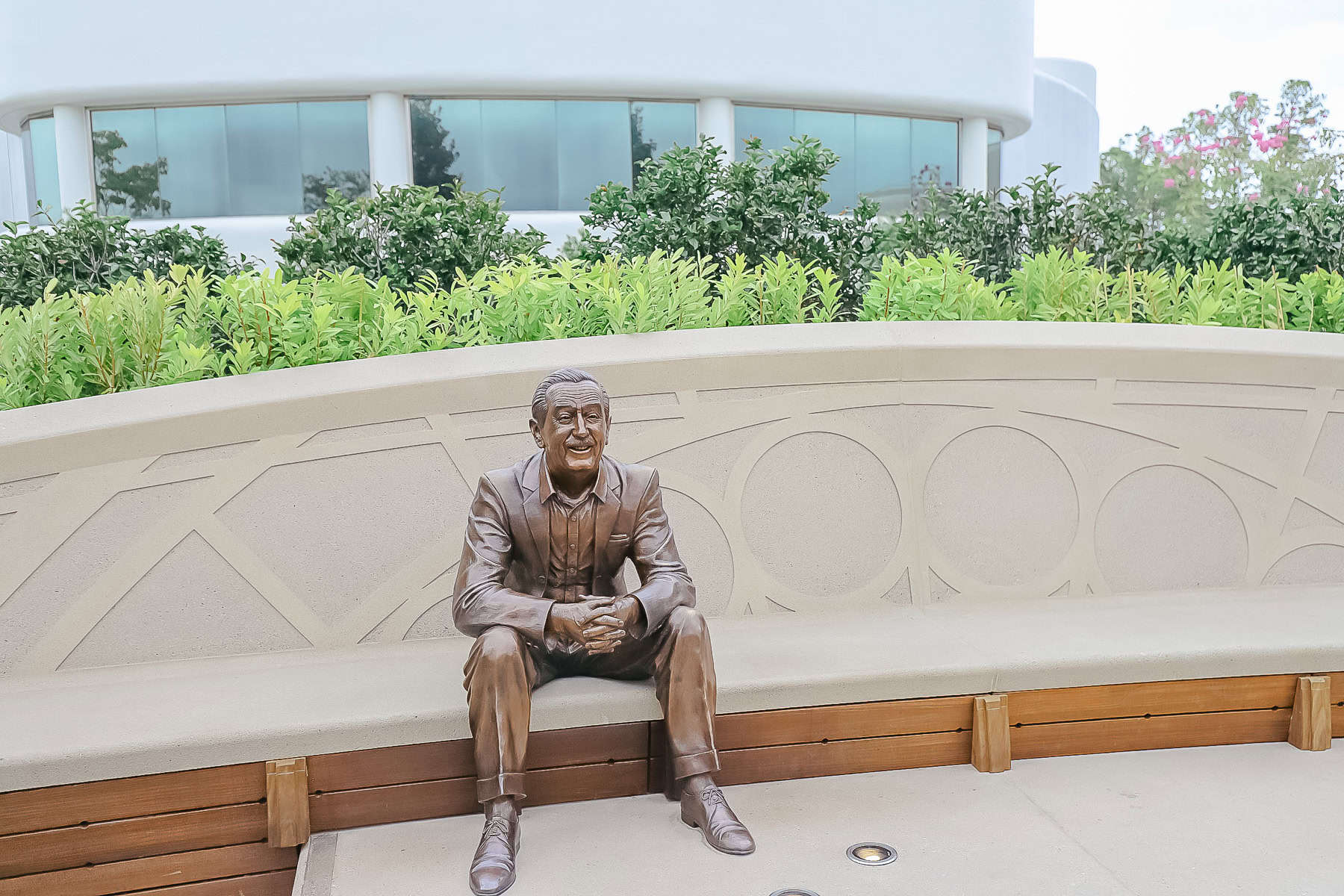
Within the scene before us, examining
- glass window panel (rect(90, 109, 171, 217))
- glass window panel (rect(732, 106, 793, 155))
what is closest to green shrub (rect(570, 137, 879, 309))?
glass window panel (rect(732, 106, 793, 155))

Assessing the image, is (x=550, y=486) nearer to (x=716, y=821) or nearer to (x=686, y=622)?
(x=686, y=622)

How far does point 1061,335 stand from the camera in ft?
15.5

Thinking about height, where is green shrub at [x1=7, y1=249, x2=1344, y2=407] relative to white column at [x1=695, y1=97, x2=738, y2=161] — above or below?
below

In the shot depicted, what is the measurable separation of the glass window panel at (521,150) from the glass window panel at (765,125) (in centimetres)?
237

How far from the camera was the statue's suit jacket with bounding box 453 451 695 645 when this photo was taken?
322 centimetres

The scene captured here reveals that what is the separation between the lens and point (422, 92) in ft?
→ 40.6

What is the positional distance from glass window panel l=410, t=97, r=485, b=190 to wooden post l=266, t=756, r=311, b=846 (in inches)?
408

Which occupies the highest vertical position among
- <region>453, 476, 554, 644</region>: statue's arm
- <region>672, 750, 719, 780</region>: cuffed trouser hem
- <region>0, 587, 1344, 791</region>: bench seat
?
<region>453, 476, 554, 644</region>: statue's arm

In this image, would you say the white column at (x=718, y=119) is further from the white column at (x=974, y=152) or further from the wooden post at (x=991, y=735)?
the wooden post at (x=991, y=735)

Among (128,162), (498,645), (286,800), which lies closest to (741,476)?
(498,645)

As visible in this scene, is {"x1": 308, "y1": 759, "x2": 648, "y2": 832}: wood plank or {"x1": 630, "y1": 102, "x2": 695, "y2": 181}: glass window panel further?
{"x1": 630, "y1": 102, "x2": 695, "y2": 181}: glass window panel

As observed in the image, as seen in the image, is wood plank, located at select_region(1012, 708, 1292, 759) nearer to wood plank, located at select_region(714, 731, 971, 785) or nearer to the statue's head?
wood plank, located at select_region(714, 731, 971, 785)

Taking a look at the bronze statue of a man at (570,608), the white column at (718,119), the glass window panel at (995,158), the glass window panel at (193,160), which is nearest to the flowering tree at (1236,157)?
the glass window panel at (995,158)

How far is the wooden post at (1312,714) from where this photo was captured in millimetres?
3865
